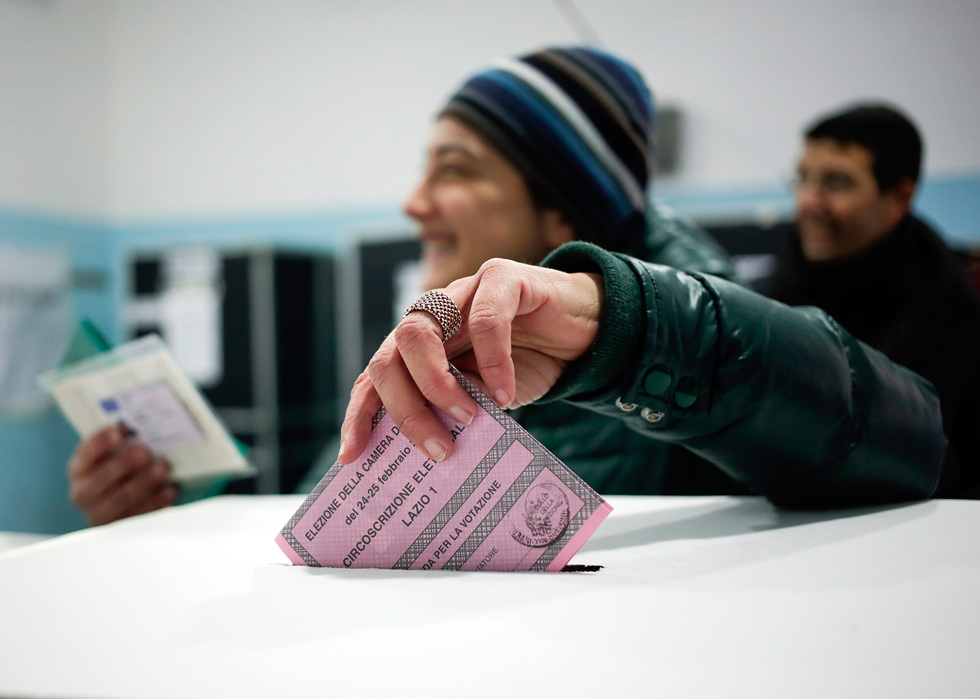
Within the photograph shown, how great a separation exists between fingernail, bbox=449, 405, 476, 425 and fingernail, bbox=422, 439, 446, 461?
2 cm

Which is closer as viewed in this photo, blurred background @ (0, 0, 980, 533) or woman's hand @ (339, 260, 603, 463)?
woman's hand @ (339, 260, 603, 463)

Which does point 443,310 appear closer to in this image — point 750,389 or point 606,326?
point 606,326

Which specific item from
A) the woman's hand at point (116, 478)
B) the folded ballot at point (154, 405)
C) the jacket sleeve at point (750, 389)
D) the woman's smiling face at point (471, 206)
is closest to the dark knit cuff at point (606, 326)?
the jacket sleeve at point (750, 389)


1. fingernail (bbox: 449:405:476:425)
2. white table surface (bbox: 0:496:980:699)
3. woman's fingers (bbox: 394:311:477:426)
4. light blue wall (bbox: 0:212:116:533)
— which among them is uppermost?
woman's fingers (bbox: 394:311:477:426)

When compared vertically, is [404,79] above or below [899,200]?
above

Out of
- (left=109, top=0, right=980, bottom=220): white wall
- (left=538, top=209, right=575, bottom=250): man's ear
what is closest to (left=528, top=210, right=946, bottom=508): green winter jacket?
(left=538, top=209, right=575, bottom=250): man's ear

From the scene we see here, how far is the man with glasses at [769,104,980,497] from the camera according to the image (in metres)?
1.46

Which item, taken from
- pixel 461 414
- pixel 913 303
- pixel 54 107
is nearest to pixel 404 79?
pixel 54 107

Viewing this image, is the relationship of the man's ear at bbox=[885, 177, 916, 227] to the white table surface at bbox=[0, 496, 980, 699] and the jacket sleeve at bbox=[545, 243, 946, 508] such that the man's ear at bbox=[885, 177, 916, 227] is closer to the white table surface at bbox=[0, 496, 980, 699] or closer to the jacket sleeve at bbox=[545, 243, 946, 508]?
the jacket sleeve at bbox=[545, 243, 946, 508]

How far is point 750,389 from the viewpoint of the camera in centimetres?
64

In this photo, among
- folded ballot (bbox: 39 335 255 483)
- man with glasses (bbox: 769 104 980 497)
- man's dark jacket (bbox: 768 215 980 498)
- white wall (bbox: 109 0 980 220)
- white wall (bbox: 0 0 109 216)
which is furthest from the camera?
white wall (bbox: 109 0 980 220)

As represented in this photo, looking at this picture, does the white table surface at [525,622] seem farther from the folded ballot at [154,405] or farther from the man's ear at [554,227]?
the man's ear at [554,227]

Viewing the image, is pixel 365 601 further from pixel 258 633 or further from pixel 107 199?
pixel 107 199

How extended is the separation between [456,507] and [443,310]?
0.14 metres
